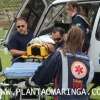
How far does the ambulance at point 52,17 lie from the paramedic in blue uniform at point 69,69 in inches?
114

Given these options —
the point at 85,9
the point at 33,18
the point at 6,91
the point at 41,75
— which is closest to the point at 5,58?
the point at 33,18

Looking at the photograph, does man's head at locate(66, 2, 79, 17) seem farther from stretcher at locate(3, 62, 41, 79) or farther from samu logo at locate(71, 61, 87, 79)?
samu logo at locate(71, 61, 87, 79)

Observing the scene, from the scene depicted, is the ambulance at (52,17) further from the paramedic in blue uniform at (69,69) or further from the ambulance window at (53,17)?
the paramedic in blue uniform at (69,69)

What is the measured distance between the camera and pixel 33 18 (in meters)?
12.1

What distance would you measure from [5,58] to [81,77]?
11347 mm

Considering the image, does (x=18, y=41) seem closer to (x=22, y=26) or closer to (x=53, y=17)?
(x=22, y=26)

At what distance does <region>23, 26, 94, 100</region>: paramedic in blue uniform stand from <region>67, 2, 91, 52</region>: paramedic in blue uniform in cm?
247

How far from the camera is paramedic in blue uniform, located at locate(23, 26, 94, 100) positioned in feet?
23.6

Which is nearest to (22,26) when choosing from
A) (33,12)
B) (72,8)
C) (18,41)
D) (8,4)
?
(18,41)

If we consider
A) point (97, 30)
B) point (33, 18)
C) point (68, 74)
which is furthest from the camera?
point (33, 18)

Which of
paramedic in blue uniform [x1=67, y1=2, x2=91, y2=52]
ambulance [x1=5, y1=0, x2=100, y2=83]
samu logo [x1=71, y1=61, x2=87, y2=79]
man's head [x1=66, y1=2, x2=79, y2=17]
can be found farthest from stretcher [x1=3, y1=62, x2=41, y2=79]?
ambulance [x1=5, y1=0, x2=100, y2=83]

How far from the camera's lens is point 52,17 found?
11820 mm

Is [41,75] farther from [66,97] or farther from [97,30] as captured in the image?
[97,30]

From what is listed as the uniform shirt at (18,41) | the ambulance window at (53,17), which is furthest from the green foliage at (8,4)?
the uniform shirt at (18,41)
